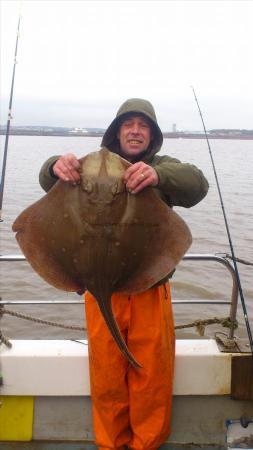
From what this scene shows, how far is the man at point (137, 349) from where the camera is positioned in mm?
2854

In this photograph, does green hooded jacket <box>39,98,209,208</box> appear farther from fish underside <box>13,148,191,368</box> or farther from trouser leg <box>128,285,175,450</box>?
trouser leg <box>128,285,175,450</box>

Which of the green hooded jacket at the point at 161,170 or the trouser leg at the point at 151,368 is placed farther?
the trouser leg at the point at 151,368

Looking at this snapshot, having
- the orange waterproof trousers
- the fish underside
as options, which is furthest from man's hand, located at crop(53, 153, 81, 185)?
the orange waterproof trousers

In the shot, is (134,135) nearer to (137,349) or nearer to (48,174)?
(48,174)

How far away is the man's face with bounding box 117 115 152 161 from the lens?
2.99 meters

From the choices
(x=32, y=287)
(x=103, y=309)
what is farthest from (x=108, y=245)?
(x=32, y=287)

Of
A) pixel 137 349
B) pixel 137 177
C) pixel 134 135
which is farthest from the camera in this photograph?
pixel 134 135

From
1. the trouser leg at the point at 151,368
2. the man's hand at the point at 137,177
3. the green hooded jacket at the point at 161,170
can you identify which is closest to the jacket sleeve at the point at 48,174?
the green hooded jacket at the point at 161,170

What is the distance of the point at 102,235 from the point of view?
2.31 metres

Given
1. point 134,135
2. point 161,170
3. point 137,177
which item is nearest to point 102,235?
point 137,177

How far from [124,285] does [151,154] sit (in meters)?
0.98

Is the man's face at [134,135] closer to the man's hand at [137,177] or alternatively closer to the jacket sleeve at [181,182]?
the jacket sleeve at [181,182]

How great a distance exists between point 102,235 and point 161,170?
0.51 metres

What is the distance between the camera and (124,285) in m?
2.53
